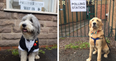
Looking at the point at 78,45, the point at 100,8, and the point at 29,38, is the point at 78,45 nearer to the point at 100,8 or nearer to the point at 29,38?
the point at 100,8

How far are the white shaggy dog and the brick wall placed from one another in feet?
2.25

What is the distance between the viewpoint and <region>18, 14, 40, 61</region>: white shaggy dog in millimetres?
1788

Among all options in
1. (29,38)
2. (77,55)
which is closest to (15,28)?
(29,38)

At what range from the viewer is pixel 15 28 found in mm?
2467

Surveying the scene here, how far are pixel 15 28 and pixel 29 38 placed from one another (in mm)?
831

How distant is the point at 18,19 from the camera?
2.45 metres

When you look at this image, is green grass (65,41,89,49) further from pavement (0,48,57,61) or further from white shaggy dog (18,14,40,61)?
white shaggy dog (18,14,40,61)

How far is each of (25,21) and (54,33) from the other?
4.13 feet

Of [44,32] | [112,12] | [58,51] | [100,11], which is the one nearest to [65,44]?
[58,51]

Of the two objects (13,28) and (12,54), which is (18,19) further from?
(12,54)

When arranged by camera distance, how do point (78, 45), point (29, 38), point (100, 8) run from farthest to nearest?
point (100, 8) → point (78, 45) → point (29, 38)

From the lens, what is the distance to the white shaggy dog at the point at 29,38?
5.87 ft

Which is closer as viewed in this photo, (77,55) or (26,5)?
(26,5)

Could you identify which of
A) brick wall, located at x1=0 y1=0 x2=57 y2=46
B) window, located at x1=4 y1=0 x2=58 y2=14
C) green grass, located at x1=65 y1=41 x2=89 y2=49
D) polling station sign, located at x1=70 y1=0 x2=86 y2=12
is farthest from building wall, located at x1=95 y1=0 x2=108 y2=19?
window, located at x1=4 y1=0 x2=58 y2=14
